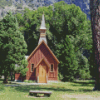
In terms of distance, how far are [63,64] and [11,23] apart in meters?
14.5

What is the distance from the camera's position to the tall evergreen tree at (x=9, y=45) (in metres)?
21.6

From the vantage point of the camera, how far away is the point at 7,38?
2212 cm

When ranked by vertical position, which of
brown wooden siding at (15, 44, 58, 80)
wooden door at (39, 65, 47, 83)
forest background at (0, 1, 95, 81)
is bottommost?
wooden door at (39, 65, 47, 83)

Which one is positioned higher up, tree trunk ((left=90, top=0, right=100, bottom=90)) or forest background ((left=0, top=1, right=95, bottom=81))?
forest background ((left=0, top=1, right=95, bottom=81))

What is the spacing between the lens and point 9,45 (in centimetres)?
2167

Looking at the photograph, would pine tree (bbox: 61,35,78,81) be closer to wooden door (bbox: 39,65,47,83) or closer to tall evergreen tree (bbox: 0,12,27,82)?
wooden door (bbox: 39,65,47,83)

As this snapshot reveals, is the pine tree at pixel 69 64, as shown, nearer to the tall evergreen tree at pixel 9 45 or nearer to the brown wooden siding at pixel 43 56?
the brown wooden siding at pixel 43 56

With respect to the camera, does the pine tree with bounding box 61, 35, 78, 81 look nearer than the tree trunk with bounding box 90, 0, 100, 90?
No

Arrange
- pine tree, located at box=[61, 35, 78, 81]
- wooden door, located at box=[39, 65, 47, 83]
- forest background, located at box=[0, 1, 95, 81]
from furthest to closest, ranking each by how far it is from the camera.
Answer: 1. forest background, located at box=[0, 1, 95, 81]
2. pine tree, located at box=[61, 35, 78, 81]
3. wooden door, located at box=[39, 65, 47, 83]

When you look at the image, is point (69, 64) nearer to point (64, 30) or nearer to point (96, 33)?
point (64, 30)

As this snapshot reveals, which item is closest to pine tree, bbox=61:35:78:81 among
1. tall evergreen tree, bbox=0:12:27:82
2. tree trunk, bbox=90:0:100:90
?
tall evergreen tree, bbox=0:12:27:82

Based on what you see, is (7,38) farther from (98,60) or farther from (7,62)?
(98,60)

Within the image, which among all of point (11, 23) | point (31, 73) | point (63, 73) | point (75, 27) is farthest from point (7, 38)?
point (75, 27)

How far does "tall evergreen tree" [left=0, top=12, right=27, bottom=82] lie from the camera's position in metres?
21.6
